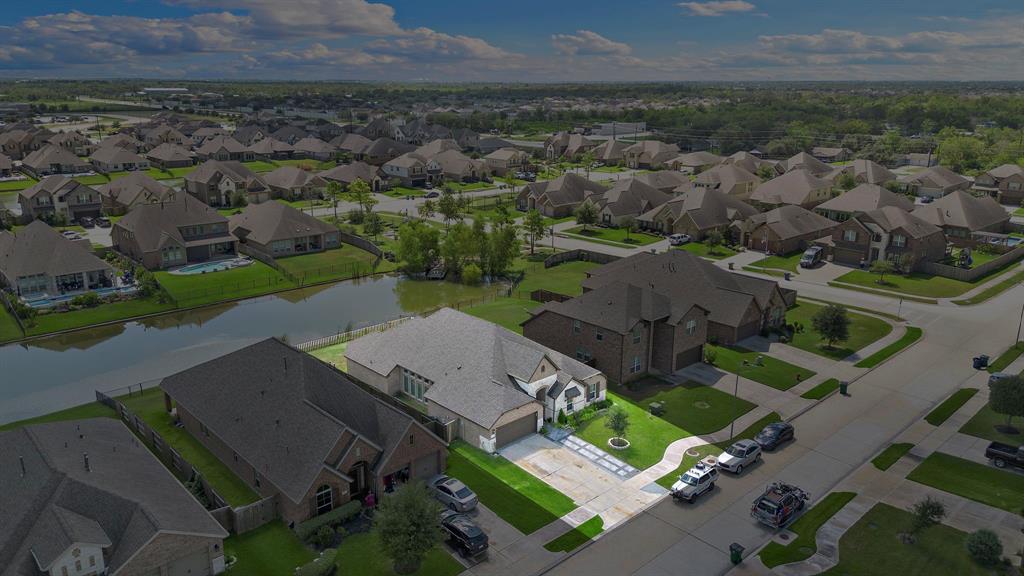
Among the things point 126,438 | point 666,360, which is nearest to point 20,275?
point 126,438

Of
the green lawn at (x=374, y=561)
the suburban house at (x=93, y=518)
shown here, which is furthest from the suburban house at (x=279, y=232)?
the green lawn at (x=374, y=561)

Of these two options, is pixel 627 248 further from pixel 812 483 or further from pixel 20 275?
pixel 20 275

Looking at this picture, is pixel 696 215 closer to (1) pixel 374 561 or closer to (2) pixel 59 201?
(1) pixel 374 561

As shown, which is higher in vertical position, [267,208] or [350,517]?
[267,208]

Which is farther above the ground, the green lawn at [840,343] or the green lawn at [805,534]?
the green lawn at [840,343]

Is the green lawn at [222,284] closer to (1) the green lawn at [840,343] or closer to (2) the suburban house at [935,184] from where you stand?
(1) the green lawn at [840,343]

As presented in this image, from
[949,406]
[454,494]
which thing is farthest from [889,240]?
[454,494]

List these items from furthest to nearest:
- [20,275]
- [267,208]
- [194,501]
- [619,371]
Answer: [267,208] < [20,275] < [619,371] < [194,501]
